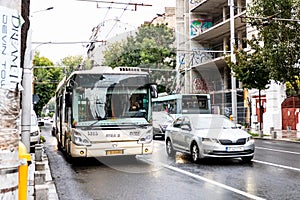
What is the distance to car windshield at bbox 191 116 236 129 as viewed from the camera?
1262 centimetres

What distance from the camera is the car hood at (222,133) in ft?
38.6

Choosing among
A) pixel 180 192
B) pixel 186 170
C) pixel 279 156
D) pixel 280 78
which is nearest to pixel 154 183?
pixel 180 192

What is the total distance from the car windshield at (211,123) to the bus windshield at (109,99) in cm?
185

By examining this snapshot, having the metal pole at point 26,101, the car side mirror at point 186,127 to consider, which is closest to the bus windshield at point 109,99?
the metal pole at point 26,101

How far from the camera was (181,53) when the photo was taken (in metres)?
46.5

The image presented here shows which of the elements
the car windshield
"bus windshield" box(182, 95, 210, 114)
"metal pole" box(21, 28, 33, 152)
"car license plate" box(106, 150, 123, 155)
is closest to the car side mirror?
the car windshield

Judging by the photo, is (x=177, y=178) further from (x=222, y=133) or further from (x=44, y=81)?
(x=44, y=81)

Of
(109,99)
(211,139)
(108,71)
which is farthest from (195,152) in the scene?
(108,71)

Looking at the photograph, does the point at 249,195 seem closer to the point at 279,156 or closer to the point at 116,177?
the point at 116,177

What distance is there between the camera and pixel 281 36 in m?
20.6

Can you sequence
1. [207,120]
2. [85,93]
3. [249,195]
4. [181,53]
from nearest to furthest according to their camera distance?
[249,195], [85,93], [207,120], [181,53]

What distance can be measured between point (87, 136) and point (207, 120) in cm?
407

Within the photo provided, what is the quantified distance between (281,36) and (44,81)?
38.9m

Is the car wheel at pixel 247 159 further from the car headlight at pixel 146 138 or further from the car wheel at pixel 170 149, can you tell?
the car headlight at pixel 146 138
